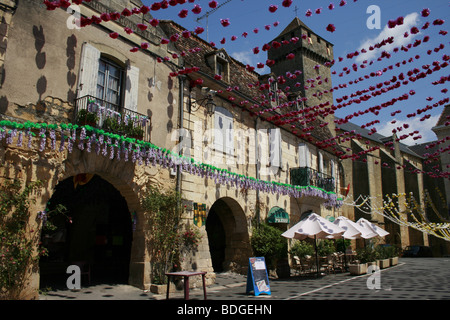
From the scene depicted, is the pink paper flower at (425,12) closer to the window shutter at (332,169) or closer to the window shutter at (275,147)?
the window shutter at (275,147)

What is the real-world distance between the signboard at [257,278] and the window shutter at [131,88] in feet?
16.2

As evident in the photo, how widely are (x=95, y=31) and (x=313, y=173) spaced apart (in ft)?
36.2

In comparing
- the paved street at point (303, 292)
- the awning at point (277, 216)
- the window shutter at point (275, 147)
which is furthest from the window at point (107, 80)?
the awning at point (277, 216)

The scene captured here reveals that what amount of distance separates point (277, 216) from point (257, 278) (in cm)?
502

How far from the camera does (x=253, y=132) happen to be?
42.2 ft

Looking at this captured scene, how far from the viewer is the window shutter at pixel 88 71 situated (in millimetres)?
7527

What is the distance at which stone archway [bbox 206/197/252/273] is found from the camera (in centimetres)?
1168

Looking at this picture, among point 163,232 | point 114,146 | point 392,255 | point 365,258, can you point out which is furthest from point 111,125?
point 392,255

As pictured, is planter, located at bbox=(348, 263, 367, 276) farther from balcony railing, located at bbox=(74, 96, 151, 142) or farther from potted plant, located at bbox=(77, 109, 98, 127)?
potted plant, located at bbox=(77, 109, 98, 127)

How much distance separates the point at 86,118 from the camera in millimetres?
7184

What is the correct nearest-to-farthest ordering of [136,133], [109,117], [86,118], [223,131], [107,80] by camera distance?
[86,118] → [109,117] → [136,133] → [107,80] → [223,131]

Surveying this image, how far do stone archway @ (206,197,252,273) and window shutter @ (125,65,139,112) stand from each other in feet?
15.6

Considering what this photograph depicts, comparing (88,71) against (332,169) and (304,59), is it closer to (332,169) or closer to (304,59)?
(332,169)
